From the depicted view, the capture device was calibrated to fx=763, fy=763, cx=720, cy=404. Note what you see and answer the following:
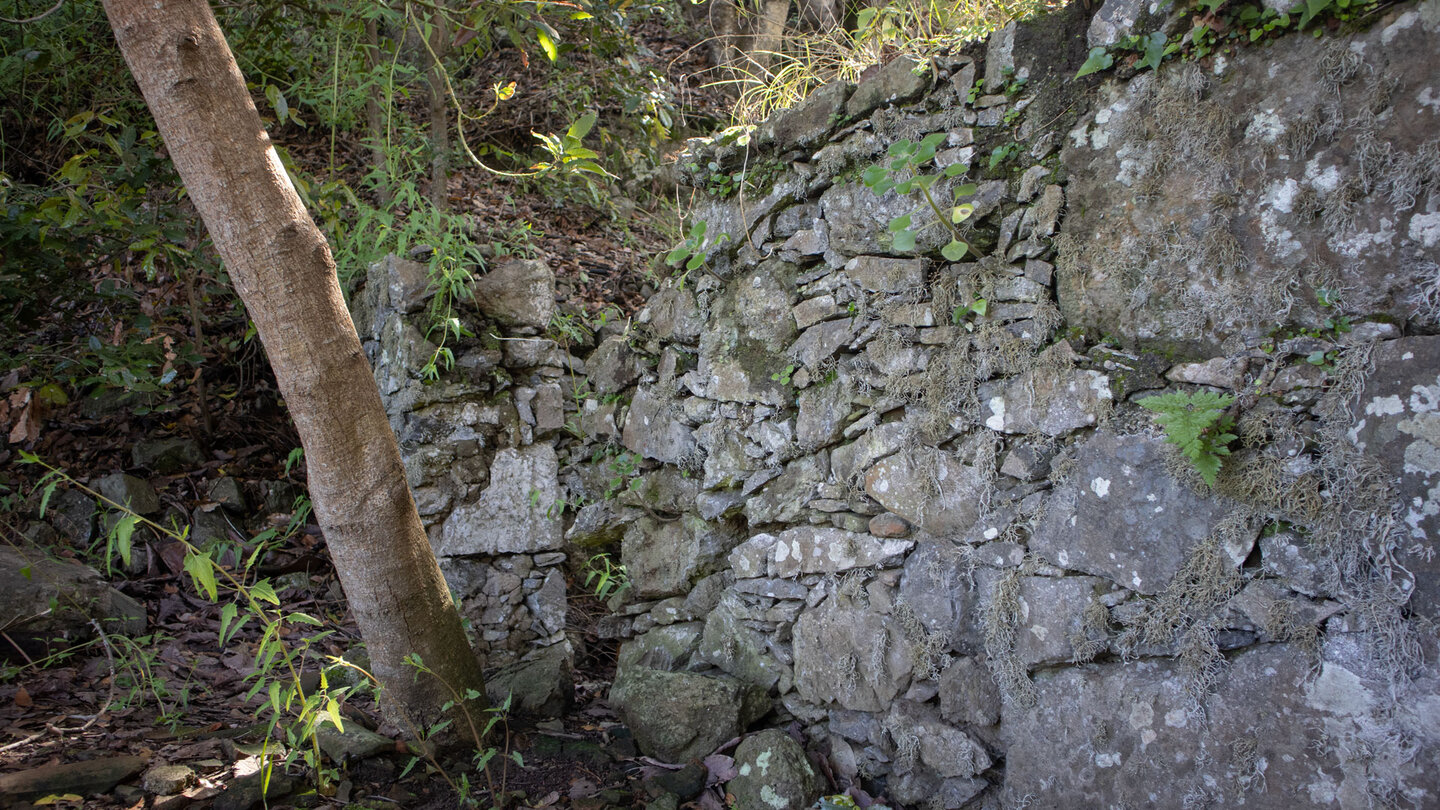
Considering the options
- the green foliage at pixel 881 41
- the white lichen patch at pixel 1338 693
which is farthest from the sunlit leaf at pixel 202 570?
the white lichen patch at pixel 1338 693

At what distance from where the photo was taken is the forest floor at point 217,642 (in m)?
2.27

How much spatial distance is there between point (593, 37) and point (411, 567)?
3179 mm

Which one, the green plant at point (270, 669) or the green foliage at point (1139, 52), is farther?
the green foliage at point (1139, 52)

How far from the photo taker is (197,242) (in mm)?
4234

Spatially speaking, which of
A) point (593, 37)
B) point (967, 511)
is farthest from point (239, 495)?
point (967, 511)

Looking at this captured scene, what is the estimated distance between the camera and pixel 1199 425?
1899 millimetres

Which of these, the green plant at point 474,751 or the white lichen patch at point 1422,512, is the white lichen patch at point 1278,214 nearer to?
the white lichen patch at point 1422,512

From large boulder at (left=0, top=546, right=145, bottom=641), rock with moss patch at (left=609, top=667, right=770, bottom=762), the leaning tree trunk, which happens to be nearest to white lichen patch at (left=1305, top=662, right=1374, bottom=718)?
rock with moss patch at (left=609, top=667, right=770, bottom=762)

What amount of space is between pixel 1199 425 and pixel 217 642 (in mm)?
3749

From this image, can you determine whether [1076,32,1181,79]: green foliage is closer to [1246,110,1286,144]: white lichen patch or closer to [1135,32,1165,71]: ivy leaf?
[1135,32,1165,71]: ivy leaf

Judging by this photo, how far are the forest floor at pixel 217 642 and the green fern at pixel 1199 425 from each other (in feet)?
5.75

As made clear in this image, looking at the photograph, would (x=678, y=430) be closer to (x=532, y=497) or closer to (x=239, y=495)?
(x=532, y=497)

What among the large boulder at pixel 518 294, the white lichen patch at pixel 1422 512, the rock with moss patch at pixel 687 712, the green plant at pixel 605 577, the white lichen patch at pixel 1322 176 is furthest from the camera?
the large boulder at pixel 518 294

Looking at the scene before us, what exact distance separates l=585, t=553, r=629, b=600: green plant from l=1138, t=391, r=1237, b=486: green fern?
222 centimetres
